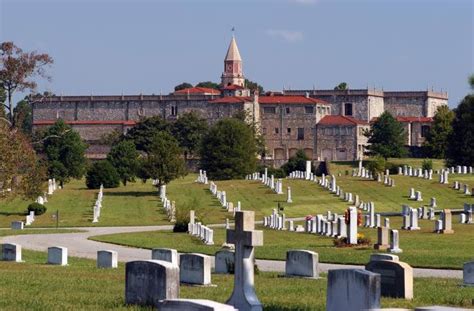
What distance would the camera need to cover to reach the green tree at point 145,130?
13638 centimetres

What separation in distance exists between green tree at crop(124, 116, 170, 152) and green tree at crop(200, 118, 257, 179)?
100 ft

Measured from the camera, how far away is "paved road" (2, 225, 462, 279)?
28266 millimetres

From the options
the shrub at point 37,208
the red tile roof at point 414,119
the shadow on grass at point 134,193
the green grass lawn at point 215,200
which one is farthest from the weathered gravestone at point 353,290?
the red tile roof at point 414,119

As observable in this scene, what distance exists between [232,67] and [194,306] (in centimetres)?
16681

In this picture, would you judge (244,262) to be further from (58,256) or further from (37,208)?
(37,208)

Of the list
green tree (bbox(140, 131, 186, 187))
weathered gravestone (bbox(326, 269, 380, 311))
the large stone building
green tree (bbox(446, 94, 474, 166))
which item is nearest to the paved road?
weathered gravestone (bbox(326, 269, 380, 311))

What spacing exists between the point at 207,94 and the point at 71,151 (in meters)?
72.9

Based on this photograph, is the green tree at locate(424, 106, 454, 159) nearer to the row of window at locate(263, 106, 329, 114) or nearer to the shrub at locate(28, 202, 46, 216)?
the row of window at locate(263, 106, 329, 114)

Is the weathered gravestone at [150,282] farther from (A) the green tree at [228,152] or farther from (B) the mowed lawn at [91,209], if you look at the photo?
(A) the green tree at [228,152]

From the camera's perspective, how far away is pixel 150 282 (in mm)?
17969

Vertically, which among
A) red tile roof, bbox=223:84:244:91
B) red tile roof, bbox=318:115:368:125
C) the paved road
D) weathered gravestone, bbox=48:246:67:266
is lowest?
the paved road

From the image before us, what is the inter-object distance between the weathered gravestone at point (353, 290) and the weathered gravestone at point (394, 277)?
9.35ft

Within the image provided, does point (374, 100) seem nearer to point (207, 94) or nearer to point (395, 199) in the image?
point (207, 94)

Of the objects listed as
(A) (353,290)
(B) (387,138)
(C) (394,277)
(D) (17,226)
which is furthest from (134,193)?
(B) (387,138)
